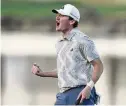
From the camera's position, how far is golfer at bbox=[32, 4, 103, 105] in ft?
8.84

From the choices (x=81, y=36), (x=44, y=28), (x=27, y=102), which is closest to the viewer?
(x=81, y=36)

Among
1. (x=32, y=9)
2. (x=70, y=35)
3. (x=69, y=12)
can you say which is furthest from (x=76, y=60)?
(x=32, y=9)

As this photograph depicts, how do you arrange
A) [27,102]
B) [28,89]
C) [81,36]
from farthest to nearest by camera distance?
[28,89] → [27,102] → [81,36]

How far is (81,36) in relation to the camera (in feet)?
8.96

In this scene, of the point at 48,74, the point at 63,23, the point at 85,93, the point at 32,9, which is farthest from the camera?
the point at 32,9

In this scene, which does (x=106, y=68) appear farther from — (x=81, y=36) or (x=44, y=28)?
(x=81, y=36)

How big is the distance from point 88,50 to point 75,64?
10 cm

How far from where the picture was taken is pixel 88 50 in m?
2.70

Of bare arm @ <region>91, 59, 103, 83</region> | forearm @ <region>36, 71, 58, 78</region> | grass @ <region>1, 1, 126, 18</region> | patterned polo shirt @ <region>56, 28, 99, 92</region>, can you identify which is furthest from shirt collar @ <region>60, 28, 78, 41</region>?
grass @ <region>1, 1, 126, 18</region>

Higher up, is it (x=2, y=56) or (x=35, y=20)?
(x=35, y=20)

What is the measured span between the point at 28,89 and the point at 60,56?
13.8 feet

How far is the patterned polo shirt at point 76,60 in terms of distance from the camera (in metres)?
2.70

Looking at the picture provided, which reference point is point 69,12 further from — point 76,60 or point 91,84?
point 91,84

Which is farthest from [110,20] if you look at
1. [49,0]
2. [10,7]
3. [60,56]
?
[60,56]
